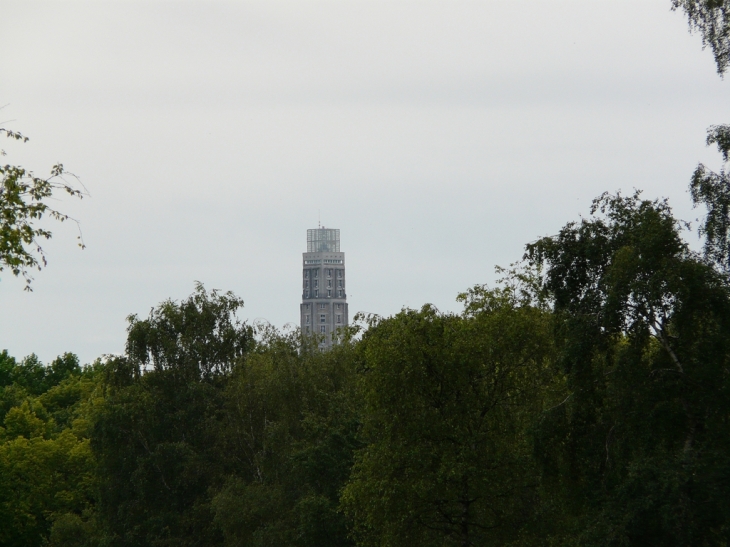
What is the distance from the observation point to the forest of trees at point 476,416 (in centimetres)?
2622

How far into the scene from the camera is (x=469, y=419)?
35.6 metres

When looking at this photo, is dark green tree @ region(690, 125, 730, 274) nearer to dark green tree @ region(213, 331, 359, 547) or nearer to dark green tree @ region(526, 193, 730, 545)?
dark green tree @ region(526, 193, 730, 545)

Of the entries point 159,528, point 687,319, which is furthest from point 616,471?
point 159,528

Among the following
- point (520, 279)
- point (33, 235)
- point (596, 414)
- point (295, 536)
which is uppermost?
point (520, 279)

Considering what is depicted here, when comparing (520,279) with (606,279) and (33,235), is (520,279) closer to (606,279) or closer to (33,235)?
(606,279)

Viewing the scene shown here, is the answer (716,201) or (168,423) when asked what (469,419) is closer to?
(716,201)

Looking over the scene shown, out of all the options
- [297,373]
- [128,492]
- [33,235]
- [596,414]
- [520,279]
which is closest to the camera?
[33,235]

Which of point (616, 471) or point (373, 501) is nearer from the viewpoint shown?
point (616, 471)

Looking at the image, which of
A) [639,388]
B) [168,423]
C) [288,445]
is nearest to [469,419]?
[639,388]

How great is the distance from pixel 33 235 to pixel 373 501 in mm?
19772

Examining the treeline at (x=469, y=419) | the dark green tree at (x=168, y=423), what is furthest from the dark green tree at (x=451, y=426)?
the dark green tree at (x=168, y=423)

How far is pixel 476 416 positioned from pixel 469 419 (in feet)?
1.09

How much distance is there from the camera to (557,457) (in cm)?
2905

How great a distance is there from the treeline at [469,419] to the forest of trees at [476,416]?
0.24 ft
